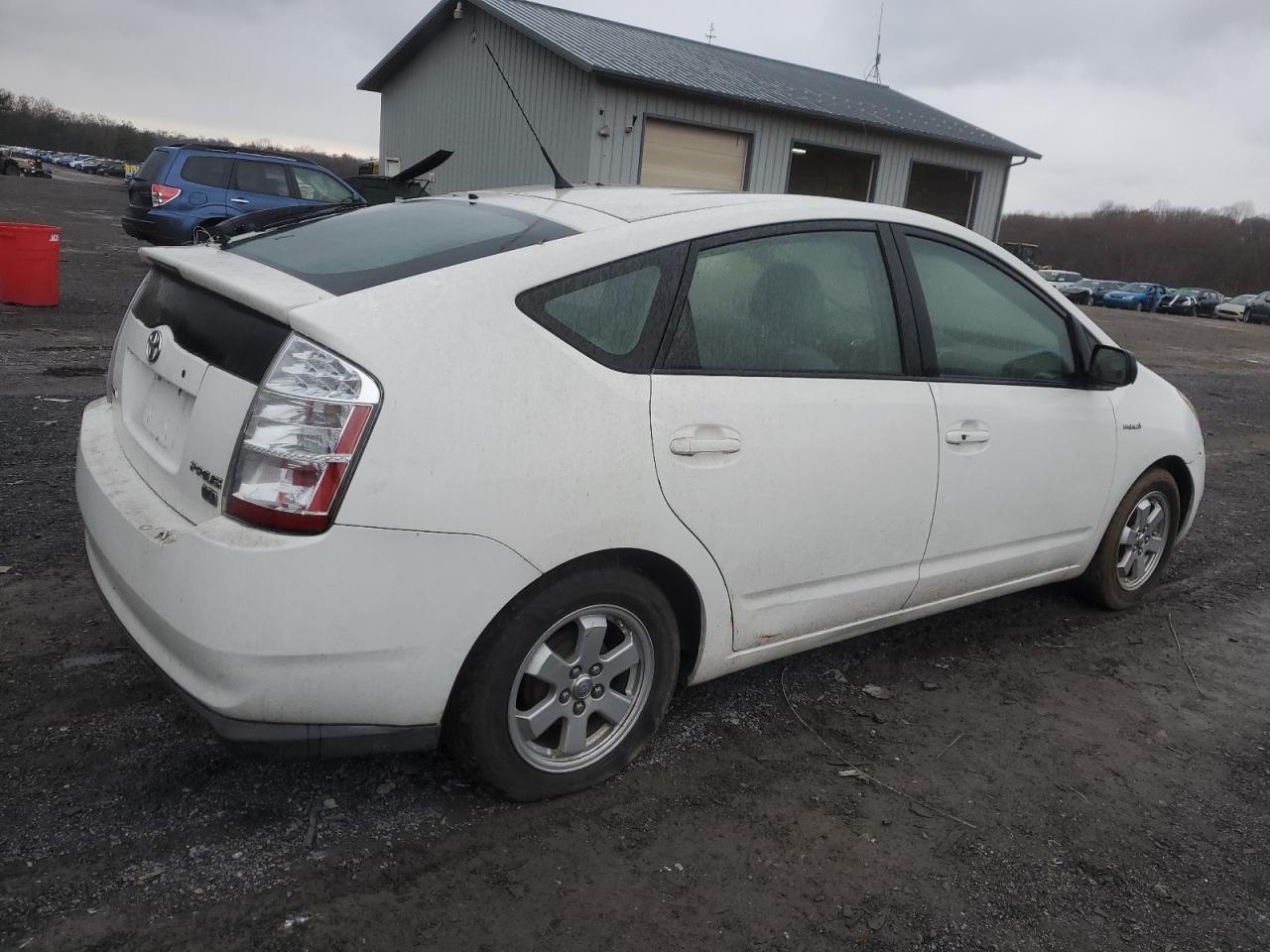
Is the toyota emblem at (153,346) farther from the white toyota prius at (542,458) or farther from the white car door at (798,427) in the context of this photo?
the white car door at (798,427)

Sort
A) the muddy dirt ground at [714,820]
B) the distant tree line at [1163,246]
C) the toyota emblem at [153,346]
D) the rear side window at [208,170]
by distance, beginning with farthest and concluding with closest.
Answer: the distant tree line at [1163,246] < the rear side window at [208,170] < the toyota emblem at [153,346] < the muddy dirt ground at [714,820]

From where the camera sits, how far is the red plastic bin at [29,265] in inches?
392

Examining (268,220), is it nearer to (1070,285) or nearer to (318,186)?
(318,186)

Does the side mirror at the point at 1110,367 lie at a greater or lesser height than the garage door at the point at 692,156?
lesser

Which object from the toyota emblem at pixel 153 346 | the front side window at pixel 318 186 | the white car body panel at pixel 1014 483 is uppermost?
the front side window at pixel 318 186

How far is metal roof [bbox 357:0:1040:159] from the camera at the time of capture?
55.4ft

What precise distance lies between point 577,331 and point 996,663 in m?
2.38

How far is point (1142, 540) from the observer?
4.44 m

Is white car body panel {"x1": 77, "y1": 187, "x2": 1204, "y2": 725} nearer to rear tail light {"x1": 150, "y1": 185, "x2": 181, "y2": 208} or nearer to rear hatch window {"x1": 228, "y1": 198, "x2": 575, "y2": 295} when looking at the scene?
rear hatch window {"x1": 228, "y1": 198, "x2": 575, "y2": 295}

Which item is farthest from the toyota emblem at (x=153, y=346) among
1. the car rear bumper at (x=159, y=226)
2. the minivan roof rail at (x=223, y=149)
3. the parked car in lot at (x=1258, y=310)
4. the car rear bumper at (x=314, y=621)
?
the parked car in lot at (x=1258, y=310)

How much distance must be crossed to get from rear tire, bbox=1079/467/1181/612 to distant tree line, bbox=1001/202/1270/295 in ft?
255

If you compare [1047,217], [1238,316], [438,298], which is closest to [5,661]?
[438,298]

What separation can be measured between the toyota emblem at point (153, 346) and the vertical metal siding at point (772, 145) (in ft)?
47.2

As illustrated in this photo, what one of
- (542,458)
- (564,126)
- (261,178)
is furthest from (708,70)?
(542,458)
